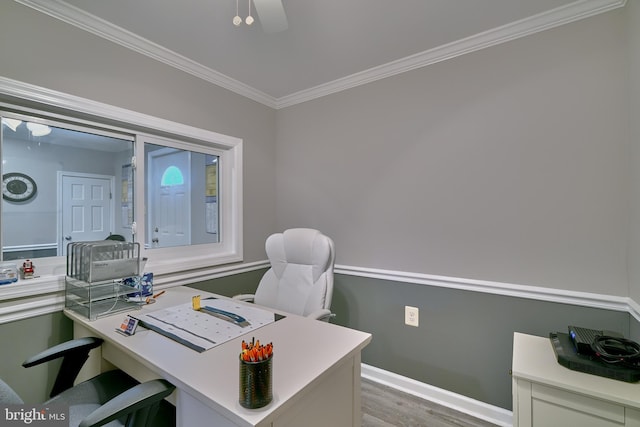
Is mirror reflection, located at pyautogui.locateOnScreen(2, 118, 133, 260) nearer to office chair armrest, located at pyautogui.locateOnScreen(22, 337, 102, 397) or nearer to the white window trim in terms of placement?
the white window trim

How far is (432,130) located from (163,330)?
2.01 meters

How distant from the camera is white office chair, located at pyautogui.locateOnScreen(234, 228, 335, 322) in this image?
5.91ft

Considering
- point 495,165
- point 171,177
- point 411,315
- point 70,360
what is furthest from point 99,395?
point 495,165

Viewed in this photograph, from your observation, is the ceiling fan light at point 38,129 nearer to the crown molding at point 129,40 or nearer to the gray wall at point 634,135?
the crown molding at point 129,40

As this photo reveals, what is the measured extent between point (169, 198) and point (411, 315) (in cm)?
215

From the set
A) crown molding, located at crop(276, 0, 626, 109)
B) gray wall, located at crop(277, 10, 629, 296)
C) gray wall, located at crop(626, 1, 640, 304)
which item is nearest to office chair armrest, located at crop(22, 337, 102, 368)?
gray wall, located at crop(277, 10, 629, 296)

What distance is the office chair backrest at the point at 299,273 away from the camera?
1805 millimetres

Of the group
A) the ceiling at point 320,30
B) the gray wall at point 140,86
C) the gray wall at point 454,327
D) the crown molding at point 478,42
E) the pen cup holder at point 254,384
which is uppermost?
the ceiling at point 320,30

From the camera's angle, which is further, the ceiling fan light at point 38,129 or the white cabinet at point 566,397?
the ceiling fan light at point 38,129

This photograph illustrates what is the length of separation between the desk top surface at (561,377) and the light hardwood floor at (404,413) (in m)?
0.76

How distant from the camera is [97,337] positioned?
1304mm

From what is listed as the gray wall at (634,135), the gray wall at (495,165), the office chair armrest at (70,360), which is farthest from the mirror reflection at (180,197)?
the gray wall at (634,135)

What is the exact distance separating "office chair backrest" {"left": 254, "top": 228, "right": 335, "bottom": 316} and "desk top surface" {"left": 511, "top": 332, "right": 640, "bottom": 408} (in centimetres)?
101

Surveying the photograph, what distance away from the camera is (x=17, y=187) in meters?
1.54
